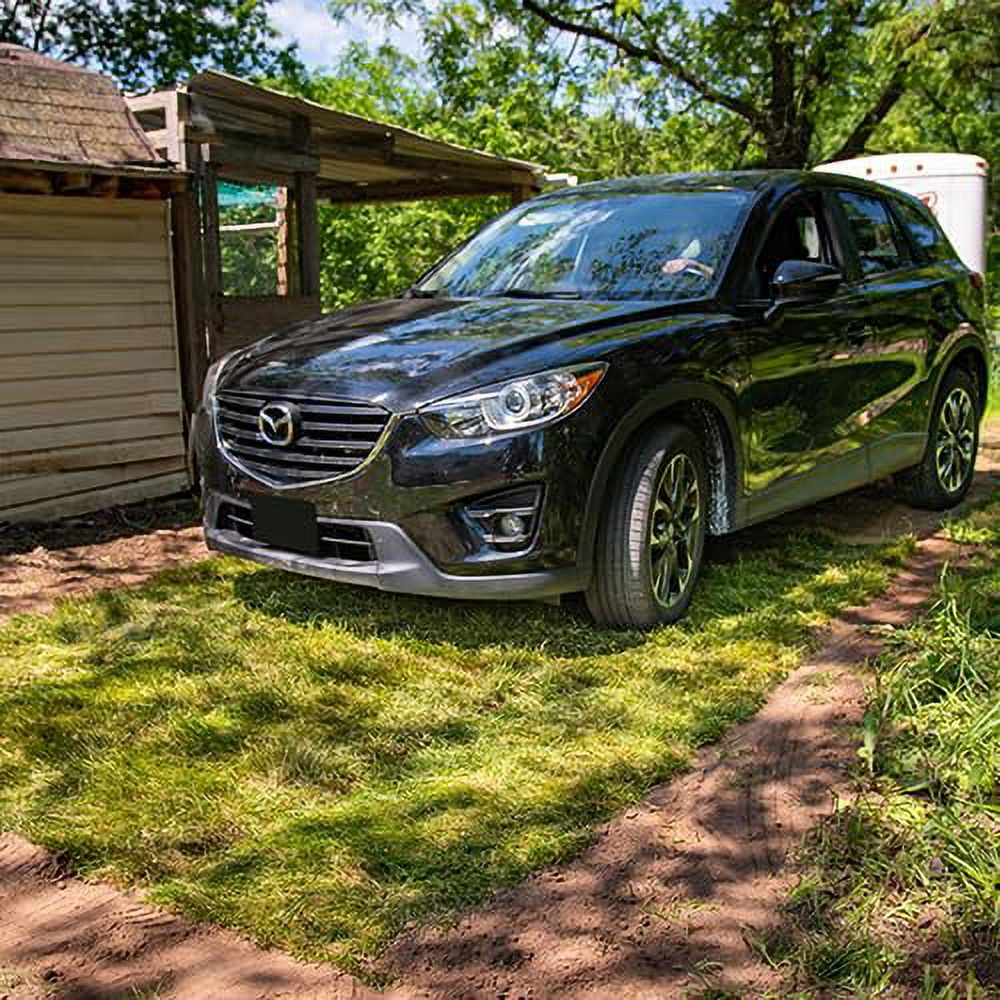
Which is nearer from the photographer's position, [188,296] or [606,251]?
[606,251]

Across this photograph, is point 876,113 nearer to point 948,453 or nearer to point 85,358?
point 948,453

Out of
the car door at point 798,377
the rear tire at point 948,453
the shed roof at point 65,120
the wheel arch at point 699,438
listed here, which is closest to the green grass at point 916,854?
the wheel arch at point 699,438

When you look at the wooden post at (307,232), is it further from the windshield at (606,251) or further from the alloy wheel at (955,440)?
the alloy wheel at (955,440)

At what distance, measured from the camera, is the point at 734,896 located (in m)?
2.78

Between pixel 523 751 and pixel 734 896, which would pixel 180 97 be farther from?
pixel 734 896

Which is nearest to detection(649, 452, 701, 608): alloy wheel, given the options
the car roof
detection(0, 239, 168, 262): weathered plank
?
the car roof

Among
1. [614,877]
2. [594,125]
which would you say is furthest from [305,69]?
[614,877]

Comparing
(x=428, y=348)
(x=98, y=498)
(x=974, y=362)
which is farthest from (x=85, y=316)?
(x=974, y=362)

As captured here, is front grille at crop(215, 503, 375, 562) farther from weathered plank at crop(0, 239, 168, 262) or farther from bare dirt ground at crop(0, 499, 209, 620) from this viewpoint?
weathered plank at crop(0, 239, 168, 262)

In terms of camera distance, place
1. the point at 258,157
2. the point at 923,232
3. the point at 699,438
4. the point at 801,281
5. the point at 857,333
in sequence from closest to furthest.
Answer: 1. the point at 699,438
2. the point at 801,281
3. the point at 857,333
4. the point at 923,232
5. the point at 258,157

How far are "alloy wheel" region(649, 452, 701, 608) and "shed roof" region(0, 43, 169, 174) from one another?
3943 mm

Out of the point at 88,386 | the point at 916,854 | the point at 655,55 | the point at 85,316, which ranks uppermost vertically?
the point at 655,55

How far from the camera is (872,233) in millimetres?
6156

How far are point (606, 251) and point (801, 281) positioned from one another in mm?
845
